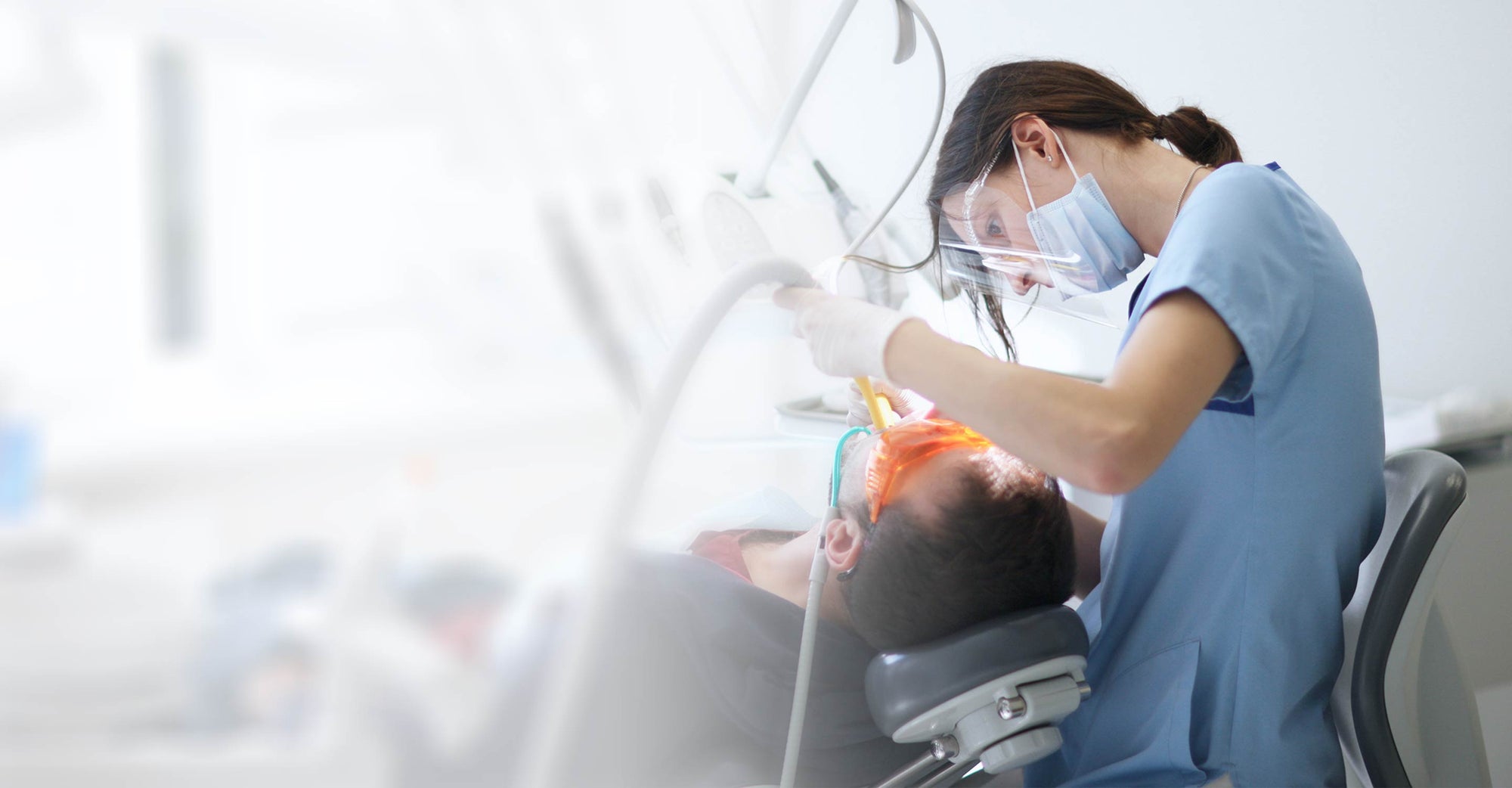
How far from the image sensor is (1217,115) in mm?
1850

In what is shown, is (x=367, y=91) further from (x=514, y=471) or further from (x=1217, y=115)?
(x=1217, y=115)

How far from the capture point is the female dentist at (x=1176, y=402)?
83 cm

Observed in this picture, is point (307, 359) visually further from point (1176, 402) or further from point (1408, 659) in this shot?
point (1408, 659)

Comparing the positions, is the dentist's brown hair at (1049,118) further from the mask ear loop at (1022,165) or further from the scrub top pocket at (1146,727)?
the scrub top pocket at (1146,727)

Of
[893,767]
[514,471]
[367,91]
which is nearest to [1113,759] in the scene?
[893,767]

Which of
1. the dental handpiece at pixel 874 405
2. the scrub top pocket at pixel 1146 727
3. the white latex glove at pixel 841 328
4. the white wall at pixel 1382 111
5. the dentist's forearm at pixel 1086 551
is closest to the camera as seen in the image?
the white latex glove at pixel 841 328

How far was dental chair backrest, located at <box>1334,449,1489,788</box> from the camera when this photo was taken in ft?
3.33

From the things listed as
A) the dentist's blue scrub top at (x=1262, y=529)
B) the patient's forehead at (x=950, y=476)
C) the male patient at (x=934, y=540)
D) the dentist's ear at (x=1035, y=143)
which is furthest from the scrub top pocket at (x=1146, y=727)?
the dentist's ear at (x=1035, y=143)

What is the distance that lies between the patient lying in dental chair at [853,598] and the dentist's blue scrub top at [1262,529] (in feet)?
0.45

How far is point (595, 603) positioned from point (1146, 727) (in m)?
0.70

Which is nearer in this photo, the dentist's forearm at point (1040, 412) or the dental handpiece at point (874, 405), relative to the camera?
the dentist's forearm at point (1040, 412)

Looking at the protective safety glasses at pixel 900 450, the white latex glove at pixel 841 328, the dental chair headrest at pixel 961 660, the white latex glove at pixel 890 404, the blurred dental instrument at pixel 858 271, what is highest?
the blurred dental instrument at pixel 858 271

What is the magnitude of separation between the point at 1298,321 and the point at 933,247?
1.58 ft

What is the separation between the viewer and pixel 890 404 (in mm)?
1234
